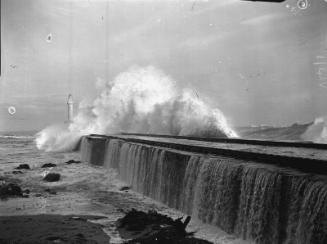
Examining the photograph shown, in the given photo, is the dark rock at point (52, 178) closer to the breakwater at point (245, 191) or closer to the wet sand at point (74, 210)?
the wet sand at point (74, 210)

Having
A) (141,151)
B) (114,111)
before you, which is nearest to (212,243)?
(141,151)

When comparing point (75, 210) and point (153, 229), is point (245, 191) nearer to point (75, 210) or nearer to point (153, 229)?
point (153, 229)

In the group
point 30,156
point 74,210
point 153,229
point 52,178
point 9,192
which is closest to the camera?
point 153,229

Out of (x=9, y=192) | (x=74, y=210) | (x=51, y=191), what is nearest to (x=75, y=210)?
(x=74, y=210)

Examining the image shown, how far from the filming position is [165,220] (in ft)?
31.2

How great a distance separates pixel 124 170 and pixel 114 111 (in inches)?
1066

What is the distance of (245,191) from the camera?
28.7 ft

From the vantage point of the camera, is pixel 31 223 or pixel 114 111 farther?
pixel 114 111

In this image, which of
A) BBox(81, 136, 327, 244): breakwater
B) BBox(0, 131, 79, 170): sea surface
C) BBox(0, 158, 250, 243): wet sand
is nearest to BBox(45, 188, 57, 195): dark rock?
BBox(0, 158, 250, 243): wet sand

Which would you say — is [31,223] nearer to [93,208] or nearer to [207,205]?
[93,208]

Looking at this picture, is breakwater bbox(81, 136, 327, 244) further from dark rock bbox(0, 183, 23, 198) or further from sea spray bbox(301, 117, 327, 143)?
sea spray bbox(301, 117, 327, 143)

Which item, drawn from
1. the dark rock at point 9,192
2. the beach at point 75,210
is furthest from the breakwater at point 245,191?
the dark rock at point 9,192

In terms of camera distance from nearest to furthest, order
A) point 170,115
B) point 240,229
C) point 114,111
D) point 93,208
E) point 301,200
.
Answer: point 301,200, point 240,229, point 93,208, point 170,115, point 114,111

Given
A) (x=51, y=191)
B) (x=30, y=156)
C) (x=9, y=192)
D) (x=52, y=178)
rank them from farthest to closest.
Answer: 1. (x=30, y=156)
2. (x=52, y=178)
3. (x=51, y=191)
4. (x=9, y=192)
